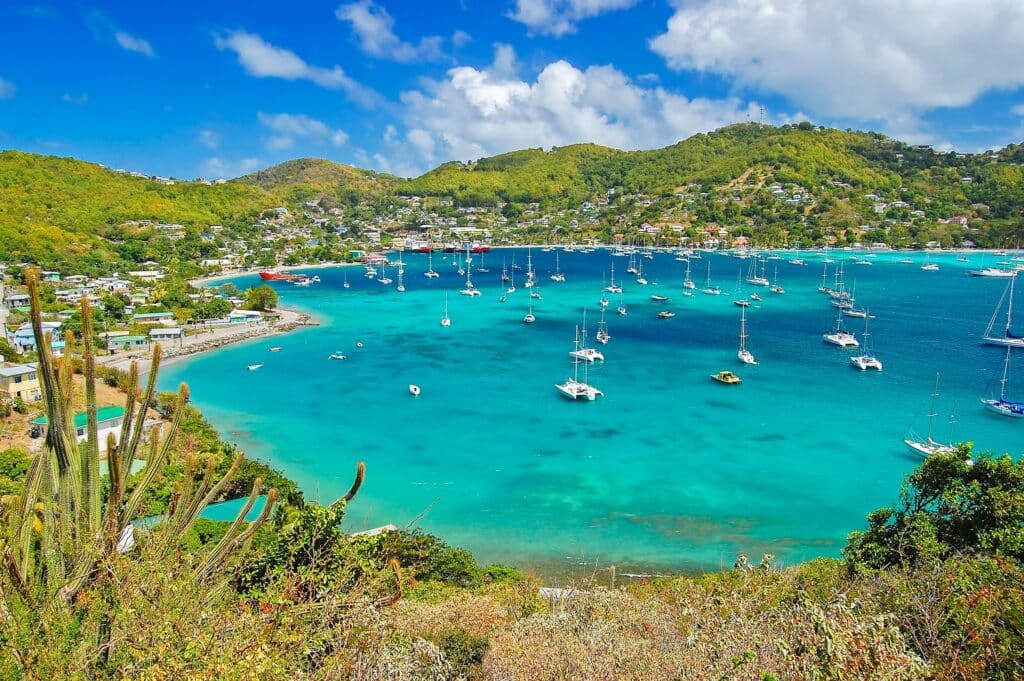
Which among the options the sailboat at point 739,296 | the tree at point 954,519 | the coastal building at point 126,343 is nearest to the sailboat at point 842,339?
the sailboat at point 739,296

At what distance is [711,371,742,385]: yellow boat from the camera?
1318 inches

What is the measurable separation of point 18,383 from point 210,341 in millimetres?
16774

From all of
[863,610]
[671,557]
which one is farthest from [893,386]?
[863,610]

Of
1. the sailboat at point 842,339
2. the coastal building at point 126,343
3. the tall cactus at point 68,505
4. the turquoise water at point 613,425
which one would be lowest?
the turquoise water at point 613,425

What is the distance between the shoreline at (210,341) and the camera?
36.6 m

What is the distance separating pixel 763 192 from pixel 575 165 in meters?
62.2

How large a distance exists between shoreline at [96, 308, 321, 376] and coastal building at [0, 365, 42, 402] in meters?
5.98

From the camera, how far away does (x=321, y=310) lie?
58.0 m

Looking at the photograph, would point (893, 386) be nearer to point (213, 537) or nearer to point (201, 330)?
point (213, 537)

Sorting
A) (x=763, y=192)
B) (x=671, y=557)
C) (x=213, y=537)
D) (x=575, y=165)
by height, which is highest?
(x=575, y=165)

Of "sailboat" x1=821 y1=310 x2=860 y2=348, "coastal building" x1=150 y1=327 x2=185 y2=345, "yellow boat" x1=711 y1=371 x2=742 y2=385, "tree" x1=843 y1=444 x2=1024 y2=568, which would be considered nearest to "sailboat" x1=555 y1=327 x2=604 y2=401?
"yellow boat" x1=711 y1=371 x2=742 y2=385

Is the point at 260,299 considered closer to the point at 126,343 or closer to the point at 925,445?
the point at 126,343

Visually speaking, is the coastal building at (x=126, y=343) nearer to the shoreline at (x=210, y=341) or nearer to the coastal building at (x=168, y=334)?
the coastal building at (x=168, y=334)

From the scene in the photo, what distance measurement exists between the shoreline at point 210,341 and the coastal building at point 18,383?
5976 millimetres
